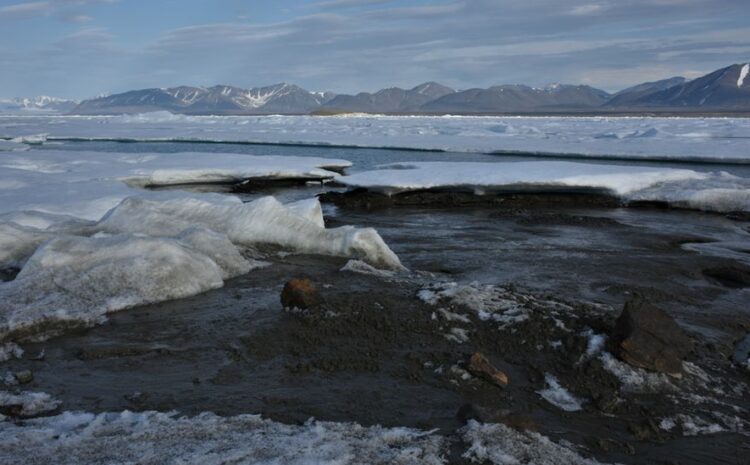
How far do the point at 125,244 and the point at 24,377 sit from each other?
2.12m

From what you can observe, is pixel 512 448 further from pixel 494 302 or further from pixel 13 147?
pixel 13 147

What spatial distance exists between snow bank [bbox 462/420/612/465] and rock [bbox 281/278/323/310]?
2.17m

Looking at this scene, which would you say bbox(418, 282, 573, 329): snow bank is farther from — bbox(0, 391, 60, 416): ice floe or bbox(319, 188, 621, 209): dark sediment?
bbox(319, 188, 621, 209): dark sediment

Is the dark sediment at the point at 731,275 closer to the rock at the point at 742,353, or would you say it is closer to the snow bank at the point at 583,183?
the rock at the point at 742,353

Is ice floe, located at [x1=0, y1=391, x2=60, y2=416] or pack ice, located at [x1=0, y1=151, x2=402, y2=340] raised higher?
pack ice, located at [x1=0, y1=151, x2=402, y2=340]

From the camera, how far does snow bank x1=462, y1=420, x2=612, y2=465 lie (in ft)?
10.5

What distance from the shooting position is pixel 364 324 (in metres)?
5.15

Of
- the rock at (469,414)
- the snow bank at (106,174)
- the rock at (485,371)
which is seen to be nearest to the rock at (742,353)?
the rock at (485,371)

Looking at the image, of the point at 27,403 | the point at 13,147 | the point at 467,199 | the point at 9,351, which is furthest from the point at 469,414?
the point at 13,147

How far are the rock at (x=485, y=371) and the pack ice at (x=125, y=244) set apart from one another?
2.85 metres

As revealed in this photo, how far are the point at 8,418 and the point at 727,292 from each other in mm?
6397

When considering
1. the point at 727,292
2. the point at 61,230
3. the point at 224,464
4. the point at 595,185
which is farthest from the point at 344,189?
the point at 224,464

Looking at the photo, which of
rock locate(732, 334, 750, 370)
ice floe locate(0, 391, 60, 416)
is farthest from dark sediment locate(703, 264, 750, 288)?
ice floe locate(0, 391, 60, 416)

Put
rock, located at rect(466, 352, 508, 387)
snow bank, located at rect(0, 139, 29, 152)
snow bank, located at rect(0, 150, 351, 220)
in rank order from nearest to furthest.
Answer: rock, located at rect(466, 352, 508, 387) < snow bank, located at rect(0, 150, 351, 220) < snow bank, located at rect(0, 139, 29, 152)
